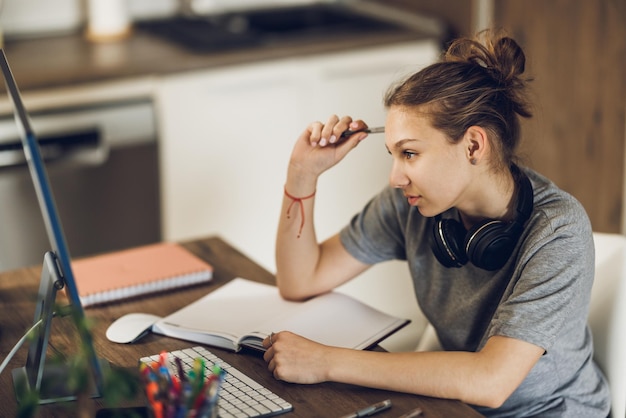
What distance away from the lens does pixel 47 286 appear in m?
1.46

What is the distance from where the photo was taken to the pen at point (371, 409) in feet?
4.46

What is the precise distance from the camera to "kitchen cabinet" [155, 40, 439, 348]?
2.95 m

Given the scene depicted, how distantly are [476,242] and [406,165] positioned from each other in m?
0.17

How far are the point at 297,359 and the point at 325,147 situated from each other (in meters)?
0.49

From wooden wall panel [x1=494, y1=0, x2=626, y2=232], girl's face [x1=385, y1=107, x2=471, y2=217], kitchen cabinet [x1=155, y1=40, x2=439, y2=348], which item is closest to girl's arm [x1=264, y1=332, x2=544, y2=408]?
girl's face [x1=385, y1=107, x2=471, y2=217]

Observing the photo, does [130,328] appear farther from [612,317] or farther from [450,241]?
[612,317]

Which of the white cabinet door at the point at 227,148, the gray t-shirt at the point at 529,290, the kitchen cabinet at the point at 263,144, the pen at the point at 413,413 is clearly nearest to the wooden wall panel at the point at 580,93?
the kitchen cabinet at the point at 263,144

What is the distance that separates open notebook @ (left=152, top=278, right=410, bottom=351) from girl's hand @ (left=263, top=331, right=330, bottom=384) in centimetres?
8

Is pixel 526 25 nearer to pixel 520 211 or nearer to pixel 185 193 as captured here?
pixel 185 193

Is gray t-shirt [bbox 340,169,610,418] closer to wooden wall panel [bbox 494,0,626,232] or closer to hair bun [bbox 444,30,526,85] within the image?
hair bun [bbox 444,30,526,85]

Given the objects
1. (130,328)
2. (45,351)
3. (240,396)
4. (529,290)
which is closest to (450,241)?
(529,290)

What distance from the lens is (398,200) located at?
1.81 meters

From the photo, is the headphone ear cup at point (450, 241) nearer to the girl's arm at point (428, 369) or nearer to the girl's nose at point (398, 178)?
the girl's nose at point (398, 178)

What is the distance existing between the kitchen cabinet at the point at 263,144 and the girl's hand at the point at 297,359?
1399mm
